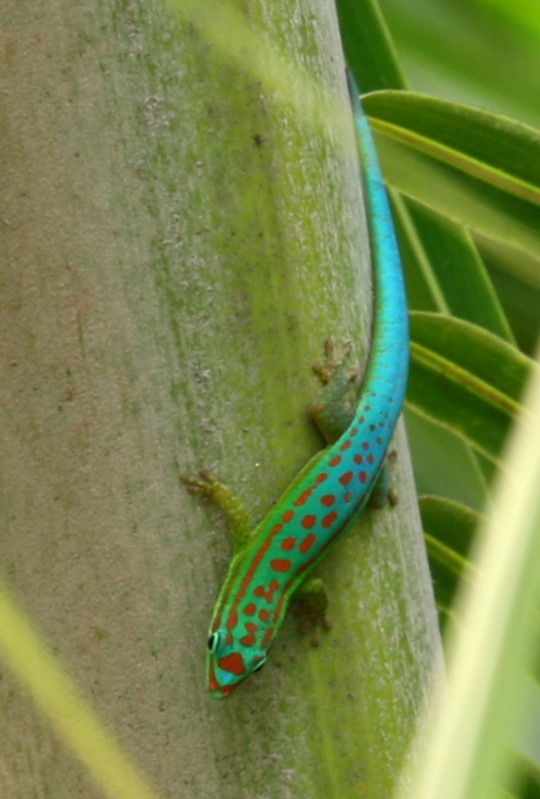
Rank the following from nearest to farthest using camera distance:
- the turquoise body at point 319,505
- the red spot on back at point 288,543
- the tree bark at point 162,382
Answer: the tree bark at point 162,382
the turquoise body at point 319,505
the red spot on back at point 288,543

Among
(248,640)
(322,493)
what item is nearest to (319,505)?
(322,493)

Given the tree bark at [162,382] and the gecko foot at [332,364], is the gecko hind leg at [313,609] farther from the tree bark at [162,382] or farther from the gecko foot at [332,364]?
the gecko foot at [332,364]

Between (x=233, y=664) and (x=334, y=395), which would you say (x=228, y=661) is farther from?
(x=334, y=395)

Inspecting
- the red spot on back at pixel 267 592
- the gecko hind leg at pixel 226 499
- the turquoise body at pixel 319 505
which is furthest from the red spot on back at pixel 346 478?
the gecko hind leg at pixel 226 499

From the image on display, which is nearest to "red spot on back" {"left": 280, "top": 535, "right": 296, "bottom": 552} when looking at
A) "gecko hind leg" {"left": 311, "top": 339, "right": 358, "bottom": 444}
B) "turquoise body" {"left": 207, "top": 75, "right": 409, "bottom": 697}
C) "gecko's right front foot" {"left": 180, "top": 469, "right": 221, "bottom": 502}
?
"turquoise body" {"left": 207, "top": 75, "right": 409, "bottom": 697}

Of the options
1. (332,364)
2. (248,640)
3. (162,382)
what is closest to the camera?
(162,382)

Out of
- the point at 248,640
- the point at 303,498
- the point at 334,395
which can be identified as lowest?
the point at 248,640

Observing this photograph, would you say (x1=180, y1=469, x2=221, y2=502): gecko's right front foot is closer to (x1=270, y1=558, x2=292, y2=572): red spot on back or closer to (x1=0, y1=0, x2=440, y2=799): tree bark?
(x1=0, y1=0, x2=440, y2=799): tree bark
